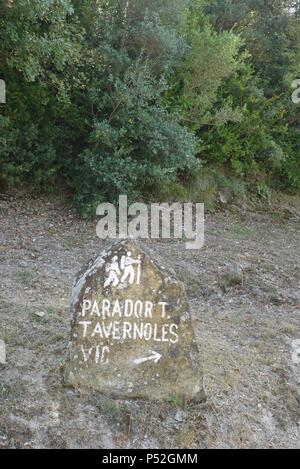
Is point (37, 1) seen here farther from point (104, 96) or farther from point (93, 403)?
point (93, 403)

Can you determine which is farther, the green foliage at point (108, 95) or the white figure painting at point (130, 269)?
the green foliage at point (108, 95)

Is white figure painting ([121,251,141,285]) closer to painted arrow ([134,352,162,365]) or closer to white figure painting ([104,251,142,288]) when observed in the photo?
white figure painting ([104,251,142,288])

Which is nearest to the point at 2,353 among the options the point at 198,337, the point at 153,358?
the point at 153,358

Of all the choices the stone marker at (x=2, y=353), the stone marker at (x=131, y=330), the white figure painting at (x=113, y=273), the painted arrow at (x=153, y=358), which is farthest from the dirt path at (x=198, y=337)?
the white figure painting at (x=113, y=273)

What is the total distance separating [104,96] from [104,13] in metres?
1.53

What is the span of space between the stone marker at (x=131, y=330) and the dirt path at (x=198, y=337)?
0.52ft

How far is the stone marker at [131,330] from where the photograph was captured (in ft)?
12.1

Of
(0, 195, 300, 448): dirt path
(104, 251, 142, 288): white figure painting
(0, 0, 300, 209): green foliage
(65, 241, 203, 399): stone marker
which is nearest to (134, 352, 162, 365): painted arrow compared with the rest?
(65, 241, 203, 399): stone marker

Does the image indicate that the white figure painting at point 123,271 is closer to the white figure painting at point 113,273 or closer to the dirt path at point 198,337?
the white figure painting at point 113,273

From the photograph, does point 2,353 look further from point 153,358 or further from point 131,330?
point 153,358

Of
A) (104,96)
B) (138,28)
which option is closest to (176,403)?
(104,96)

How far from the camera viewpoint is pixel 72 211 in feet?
30.0

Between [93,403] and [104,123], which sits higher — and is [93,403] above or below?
below

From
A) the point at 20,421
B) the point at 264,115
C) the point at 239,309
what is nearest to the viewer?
the point at 20,421
